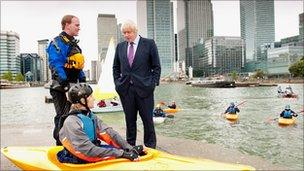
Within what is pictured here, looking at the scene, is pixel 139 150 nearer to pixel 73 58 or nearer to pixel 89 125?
pixel 89 125

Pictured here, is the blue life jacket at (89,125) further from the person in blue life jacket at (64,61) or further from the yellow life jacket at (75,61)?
the yellow life jacket at (75,61)

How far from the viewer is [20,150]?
6793mm

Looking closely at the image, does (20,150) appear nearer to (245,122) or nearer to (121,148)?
(121,148)

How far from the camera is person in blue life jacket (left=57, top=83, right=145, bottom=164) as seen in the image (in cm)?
589

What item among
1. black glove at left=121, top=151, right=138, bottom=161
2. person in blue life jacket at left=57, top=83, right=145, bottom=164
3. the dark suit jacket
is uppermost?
the dark suit jacket

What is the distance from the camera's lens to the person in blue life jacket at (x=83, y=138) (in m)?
5.89

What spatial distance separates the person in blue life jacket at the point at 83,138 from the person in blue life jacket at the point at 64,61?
1.35 meters

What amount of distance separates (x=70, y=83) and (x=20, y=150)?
1.47 m

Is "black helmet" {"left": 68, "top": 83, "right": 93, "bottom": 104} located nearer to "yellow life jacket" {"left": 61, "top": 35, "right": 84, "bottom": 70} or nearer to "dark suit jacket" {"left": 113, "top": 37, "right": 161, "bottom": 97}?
"yellow life jacket" {"left": 61, "top": 35, "right": 84, "bottom": 70}

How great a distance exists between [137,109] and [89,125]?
7.29 feet

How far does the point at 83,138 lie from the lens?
5.91m

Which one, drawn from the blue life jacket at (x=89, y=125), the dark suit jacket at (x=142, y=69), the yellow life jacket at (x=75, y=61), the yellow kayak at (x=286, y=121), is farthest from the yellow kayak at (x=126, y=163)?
the yellow kayak at (x=286, y=121)

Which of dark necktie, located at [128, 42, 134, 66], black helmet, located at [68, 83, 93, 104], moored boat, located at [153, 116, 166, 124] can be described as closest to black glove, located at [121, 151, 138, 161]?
black helmet, located at [68, 83, 93, 104]

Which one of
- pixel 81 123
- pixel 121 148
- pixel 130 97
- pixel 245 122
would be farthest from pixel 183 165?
pixel 245 122
